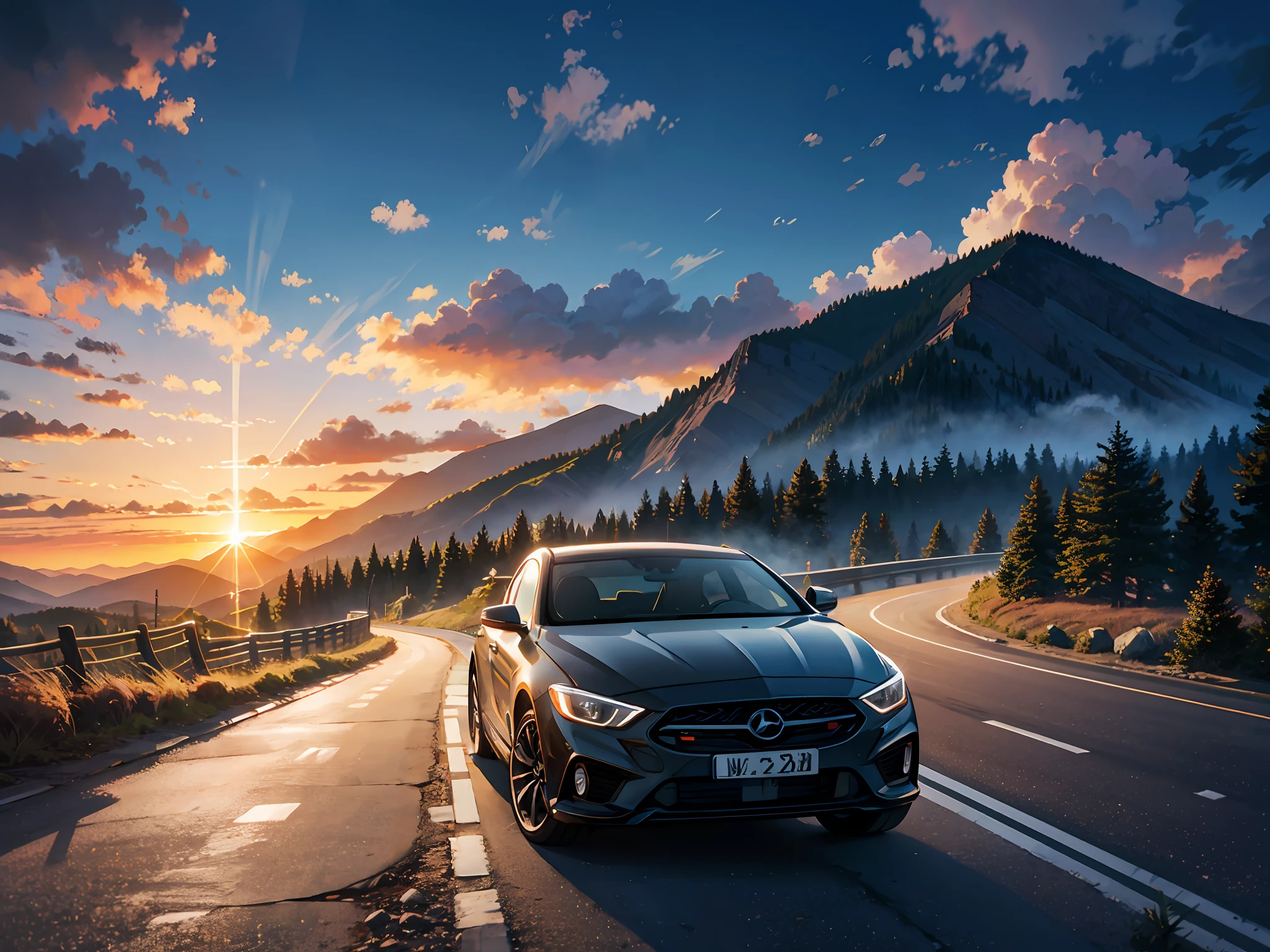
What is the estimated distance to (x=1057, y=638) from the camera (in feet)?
62.1

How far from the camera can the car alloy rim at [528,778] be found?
4766 millimetres

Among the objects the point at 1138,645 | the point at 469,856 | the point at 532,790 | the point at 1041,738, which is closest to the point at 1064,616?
the point at 1138,645

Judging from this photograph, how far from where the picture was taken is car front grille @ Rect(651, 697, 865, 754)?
4.09 meters

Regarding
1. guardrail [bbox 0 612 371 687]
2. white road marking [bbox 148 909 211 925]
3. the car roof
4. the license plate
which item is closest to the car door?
the car roof

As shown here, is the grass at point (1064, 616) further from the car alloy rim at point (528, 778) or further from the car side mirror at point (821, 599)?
the car alloy rim at point (528, 778)

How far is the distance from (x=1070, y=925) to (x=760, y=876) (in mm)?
1358

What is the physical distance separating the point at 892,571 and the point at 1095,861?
38.9 metres

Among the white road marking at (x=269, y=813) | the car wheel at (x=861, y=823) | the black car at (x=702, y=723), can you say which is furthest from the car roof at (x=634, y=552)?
the white road marking at (x=269, y=813)

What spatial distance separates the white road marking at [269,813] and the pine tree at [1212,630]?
13.9 m

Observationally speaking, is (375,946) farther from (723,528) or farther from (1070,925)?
(723,528)

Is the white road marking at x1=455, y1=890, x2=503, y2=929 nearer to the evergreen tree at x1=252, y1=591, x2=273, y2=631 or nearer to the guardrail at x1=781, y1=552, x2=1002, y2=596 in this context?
the guardrail at x1=781, y1=552, x2=1002, y2=596

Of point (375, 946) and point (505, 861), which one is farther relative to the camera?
point (505, 861)

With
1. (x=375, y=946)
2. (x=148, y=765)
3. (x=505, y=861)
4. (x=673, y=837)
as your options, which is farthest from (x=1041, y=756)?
(x=148, y=765)

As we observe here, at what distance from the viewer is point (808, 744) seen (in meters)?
4.15
